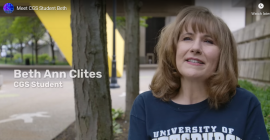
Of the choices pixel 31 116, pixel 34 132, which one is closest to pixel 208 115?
pixel 34 132

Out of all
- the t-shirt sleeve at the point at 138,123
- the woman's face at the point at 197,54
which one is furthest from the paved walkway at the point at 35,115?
the woman's face at the point at 197,54

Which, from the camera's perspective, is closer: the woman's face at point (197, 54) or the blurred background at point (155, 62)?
the woman's face at point (197, 54)

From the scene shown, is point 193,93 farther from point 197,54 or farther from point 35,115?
point 35,115

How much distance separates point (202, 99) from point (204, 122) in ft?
0.57

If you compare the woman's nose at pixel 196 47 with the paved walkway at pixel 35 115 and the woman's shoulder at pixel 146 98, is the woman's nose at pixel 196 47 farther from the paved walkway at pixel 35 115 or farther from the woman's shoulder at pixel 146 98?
the paved walkway at pixel 35 115

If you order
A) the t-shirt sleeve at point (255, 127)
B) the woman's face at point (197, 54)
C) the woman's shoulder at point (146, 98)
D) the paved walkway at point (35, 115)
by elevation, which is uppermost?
the woman's face at point (197, 54)

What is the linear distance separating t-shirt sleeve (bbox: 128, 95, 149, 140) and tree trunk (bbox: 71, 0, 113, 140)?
1.46m

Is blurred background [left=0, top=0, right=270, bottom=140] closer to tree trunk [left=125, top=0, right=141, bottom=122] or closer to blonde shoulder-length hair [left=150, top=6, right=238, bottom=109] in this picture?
blonde shoulder-length hair [left=150, top=6, right=238, bottom=109]

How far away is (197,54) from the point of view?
59.2 inches

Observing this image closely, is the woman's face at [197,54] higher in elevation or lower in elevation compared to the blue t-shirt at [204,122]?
higher

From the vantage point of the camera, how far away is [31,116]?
21.6 ft

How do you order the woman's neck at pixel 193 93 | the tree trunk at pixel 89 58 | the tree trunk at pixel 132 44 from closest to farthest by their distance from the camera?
the woman's neck at pixel 193 93 < the tree trunk at pixel 89 58 < the tree trunk at pixel 132 44

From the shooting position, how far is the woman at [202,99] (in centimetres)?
149

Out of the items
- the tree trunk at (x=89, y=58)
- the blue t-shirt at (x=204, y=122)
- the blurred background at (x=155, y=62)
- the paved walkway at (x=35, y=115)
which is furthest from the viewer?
the blurred background at (x=155, y=62)
